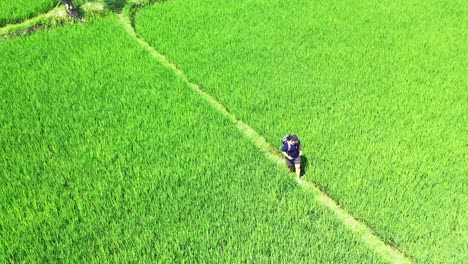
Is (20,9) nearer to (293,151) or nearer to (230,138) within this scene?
(230,138)

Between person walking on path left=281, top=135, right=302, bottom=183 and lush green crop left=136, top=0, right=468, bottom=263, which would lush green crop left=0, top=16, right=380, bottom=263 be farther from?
lush green crop left=136, top=0, right=468, bottom=263

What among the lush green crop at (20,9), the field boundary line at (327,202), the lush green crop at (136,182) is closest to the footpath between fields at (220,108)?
the field boundary line at (327,202)

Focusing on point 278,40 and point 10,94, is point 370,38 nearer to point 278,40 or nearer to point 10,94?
point 278,40

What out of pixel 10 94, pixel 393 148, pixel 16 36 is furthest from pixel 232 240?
pixel 16 36

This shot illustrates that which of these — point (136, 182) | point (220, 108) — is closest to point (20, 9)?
point (220, 108)

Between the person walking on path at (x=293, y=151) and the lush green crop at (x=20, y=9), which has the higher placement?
the lush green crop at (x=20, y=9)

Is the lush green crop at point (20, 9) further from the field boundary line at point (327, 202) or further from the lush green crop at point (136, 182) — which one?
the field boundary line at point (327, 202)
